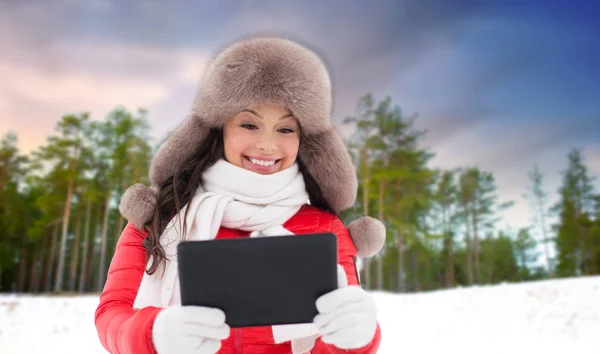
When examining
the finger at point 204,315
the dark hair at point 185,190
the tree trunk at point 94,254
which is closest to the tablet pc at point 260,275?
the finger at point 204,315

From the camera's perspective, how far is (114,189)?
67.3ft

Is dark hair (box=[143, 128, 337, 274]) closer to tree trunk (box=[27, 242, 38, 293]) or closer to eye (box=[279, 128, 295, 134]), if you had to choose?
eye (box=[279, 128, 295, 134])

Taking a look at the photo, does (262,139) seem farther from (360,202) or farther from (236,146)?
(360,202)

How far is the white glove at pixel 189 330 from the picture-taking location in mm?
1338

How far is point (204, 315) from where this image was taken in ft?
4.37

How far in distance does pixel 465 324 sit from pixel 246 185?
5927 mm

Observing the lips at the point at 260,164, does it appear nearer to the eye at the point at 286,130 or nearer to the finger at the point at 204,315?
the eye at the point at 286,130

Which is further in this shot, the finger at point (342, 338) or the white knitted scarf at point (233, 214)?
the white knitted scarf at point (233, 214)

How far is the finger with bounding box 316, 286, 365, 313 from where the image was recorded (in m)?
1.35

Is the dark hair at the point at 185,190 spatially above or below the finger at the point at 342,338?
above

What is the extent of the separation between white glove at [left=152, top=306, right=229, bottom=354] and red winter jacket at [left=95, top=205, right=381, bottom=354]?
0.27 ft

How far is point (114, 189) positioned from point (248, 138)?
2032 cm

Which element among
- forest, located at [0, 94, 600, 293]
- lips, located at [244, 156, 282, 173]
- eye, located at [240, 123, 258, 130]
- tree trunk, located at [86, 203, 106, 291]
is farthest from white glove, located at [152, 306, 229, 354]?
tree trunk, located at [86, 203, 106, 291]

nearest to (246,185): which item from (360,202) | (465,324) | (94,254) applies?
(465,324)
